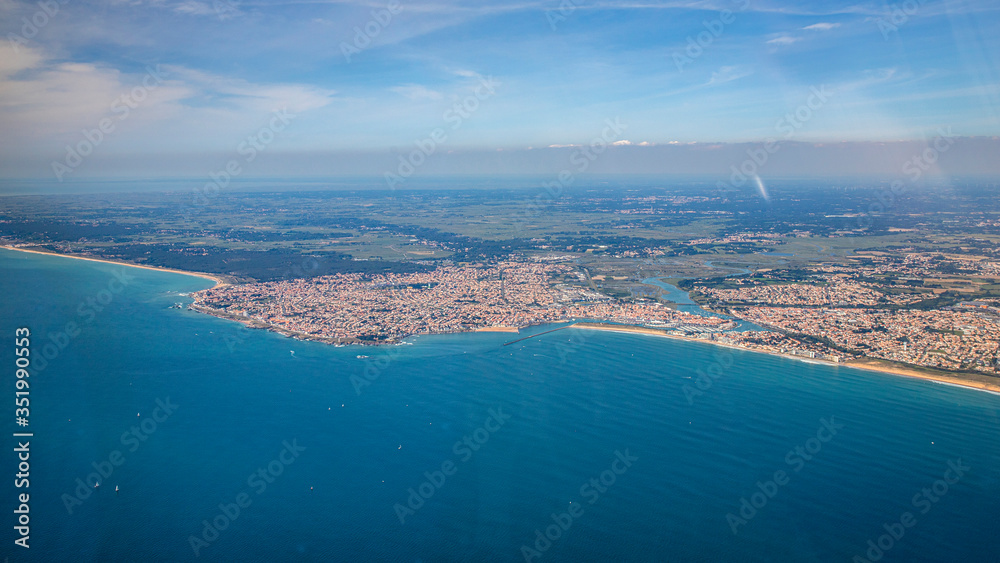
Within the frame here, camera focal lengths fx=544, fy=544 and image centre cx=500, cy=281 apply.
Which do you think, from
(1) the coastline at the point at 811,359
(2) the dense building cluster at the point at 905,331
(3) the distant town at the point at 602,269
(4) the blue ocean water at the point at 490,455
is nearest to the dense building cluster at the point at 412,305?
(3) the distant town at the point at 602,269

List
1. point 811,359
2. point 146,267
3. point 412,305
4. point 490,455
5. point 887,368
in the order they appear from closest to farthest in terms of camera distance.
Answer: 1. point 490,455
2. point 887,368
3. point 811,359
4. point 412,305
5. point 146,267

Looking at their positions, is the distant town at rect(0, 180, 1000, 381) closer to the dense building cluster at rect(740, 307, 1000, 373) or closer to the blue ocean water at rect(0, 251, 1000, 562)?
the dense building cluster at rect(740, 307, 1000, 373)

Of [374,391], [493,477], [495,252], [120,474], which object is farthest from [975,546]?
[495,252]

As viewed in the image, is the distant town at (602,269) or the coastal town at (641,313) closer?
the coastal town at (641,313)

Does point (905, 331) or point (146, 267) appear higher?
point (146, 267)

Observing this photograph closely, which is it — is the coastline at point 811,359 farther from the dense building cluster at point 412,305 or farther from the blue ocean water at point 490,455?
the blue ocean water at point 490,455

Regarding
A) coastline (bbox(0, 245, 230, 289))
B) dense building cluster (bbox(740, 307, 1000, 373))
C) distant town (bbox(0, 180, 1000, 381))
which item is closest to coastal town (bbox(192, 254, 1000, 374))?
dense building cluster (bbox(740, 307, 1000, 373))

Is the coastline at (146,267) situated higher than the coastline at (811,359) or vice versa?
the coastline at (146,267)

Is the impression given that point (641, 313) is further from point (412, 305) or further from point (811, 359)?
point (412, 305)

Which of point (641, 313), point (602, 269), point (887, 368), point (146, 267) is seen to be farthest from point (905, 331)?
point (146, 267)
